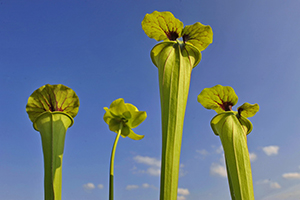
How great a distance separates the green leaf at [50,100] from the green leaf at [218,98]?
1035 millimetres

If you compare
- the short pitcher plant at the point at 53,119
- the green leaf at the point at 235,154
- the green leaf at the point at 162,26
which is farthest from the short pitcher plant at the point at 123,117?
the green leaf at the point at 235,154

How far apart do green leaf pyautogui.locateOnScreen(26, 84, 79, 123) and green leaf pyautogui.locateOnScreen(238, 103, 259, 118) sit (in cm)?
126

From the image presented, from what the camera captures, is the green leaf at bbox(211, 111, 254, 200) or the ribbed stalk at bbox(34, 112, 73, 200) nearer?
the ribbed stalk at bbox(34, 112, 73, 200)

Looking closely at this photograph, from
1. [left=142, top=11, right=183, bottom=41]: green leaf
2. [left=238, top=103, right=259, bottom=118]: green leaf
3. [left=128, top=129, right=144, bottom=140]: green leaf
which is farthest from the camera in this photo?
[left=238, top=103, right=259, bottom=118]: green leaf

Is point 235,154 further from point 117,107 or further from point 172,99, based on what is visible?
point 117,107

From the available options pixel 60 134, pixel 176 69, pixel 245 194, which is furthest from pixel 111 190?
pixel 245 194

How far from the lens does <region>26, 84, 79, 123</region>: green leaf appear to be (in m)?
1.49

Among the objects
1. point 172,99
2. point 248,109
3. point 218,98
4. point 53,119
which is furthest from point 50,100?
point 248,109

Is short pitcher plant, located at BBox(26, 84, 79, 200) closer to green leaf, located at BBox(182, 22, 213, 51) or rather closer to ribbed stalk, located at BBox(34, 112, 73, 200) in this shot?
ribbed stalk, located at BBox(34, 112, 73, 200)

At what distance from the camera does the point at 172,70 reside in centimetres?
130

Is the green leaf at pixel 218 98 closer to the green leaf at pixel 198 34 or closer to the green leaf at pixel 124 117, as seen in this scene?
the green leaf at pixel 198 34

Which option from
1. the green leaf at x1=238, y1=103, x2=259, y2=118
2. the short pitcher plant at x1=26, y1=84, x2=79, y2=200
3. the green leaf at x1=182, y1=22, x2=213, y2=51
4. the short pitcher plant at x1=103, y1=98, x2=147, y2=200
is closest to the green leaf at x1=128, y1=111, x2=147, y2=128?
the short pitcher plant at x1=103, y1=98, x2=147, y2=200

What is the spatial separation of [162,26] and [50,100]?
92 cm

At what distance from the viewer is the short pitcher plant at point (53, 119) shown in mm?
1321
